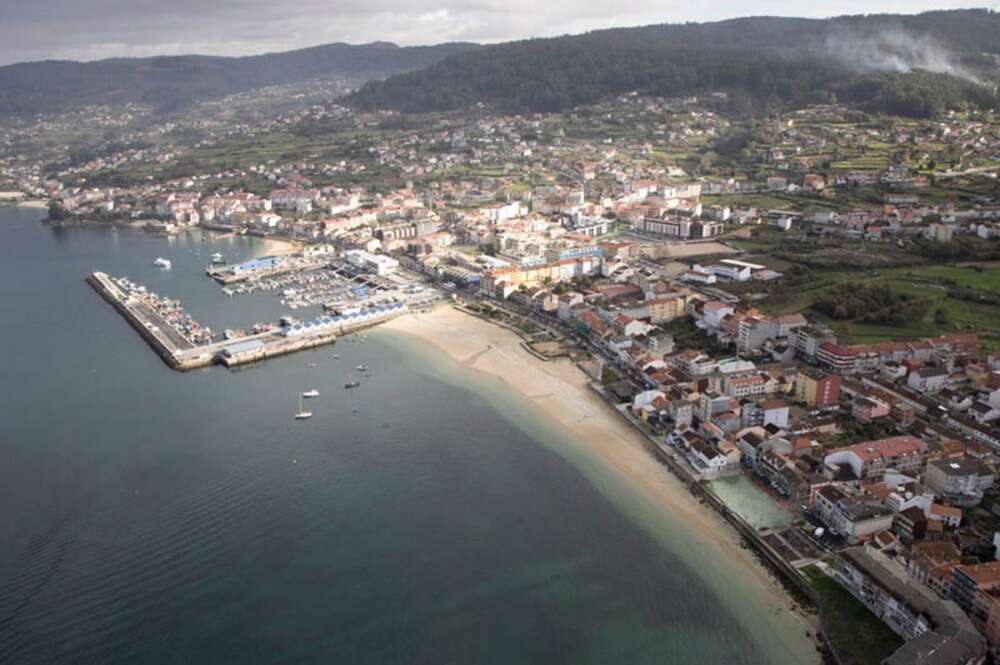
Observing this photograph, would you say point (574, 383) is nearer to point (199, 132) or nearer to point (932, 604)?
point (932, 604)

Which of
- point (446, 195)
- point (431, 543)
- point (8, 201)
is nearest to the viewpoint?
point (431, 543)

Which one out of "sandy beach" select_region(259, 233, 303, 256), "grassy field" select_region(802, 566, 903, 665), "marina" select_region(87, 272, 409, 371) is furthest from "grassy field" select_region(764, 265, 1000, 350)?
"sandy beach" select_region(259, 233, 303, 256)

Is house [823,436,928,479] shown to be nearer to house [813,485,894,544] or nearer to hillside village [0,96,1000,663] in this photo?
hillside village [0,96,1000,663]

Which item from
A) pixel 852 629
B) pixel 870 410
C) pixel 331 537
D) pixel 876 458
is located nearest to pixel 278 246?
pixel 331 537

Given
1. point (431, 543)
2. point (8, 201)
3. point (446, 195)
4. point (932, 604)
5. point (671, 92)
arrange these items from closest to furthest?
1. point (932, 604)
2. point (431, 543)
3. point (446, 195)
4. point (8, 201)
5. point (671, 92)

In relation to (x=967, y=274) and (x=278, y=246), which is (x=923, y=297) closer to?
(x=967, y=274)

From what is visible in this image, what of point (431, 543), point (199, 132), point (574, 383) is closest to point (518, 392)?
point (574, 383)

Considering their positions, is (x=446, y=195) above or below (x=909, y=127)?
below
